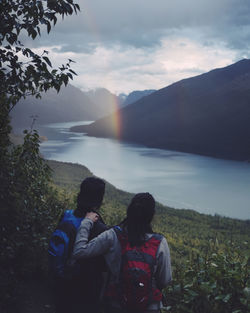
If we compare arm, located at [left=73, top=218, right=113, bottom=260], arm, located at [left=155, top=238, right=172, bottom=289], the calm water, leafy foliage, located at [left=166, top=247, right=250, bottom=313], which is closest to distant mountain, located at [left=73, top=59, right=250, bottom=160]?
the calm water

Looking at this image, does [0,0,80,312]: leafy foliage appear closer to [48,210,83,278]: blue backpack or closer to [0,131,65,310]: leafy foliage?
[0,131,65,310]: leafy foliage

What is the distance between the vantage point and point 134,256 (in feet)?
8.49

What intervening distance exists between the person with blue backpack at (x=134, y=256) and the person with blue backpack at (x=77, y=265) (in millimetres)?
112

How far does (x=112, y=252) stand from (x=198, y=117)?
143652mm

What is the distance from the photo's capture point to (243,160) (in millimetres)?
95312

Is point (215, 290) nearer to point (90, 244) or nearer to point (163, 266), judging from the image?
point (163, 266)

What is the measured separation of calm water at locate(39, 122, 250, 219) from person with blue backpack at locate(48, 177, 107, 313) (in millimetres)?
42051

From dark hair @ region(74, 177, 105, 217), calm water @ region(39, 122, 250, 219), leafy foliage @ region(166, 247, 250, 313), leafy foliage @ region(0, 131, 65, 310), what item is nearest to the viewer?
dark hair @ region(74, 177, 105, 217)

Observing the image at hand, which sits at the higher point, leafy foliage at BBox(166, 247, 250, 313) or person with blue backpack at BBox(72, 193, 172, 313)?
person with blue backpack at BBox(72, 193, 172, 313)

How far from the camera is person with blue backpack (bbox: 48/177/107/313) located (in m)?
2.72

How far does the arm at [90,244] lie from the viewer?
261 cm

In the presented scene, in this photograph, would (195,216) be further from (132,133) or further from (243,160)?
(132,133)

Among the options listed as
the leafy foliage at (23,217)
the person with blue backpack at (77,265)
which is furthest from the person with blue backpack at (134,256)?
the leafy foliage at (23,217)

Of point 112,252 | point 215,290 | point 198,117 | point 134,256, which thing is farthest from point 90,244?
point 198,117
